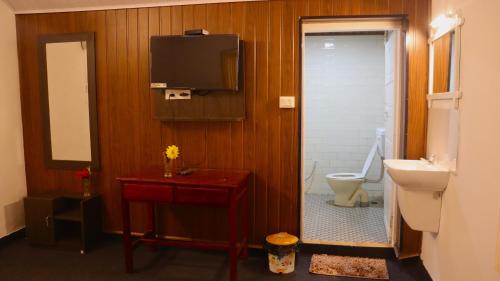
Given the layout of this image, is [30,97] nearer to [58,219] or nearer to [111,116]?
[111,116]

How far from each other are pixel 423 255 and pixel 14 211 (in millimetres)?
Answer: 3590

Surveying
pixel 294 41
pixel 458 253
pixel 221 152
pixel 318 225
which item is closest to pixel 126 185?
pixel 221 152

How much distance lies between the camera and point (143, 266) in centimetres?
305

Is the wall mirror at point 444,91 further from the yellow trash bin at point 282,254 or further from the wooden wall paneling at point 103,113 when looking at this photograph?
the wooden wall paneling at point 103,113

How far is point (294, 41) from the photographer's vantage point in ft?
10.1

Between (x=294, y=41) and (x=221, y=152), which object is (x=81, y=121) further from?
(x=294, y=41)

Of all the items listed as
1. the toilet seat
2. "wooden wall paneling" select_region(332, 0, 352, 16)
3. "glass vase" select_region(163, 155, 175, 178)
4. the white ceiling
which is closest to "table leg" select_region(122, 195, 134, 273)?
"glass vase" select_region(163, 155, 175, 178)

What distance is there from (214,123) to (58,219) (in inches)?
64.2

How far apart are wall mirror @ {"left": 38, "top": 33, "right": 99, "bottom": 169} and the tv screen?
760 millimetres

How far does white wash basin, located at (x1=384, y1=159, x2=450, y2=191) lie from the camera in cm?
239

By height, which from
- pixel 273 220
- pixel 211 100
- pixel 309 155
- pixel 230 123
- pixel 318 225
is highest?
pixel 211 100

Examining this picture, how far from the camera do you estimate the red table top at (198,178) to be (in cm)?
272

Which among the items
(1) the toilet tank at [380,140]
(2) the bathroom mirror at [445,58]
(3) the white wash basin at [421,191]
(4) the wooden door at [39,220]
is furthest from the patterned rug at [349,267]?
(4) the wooden door at [39,220]

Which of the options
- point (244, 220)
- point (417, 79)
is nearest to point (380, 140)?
point (417, 79)
